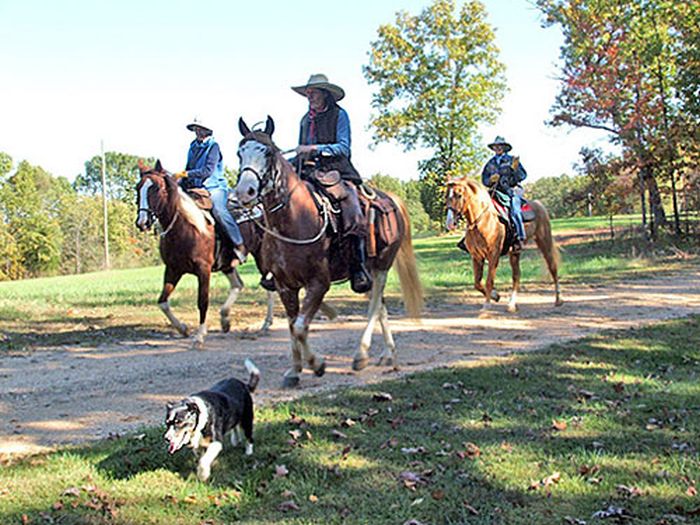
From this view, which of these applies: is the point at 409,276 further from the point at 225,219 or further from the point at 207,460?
the point at 207,460

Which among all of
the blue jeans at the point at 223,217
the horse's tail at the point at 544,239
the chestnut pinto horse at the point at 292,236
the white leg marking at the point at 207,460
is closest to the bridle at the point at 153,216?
the blue jeans at the point at 223,217

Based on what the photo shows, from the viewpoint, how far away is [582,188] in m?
30.2

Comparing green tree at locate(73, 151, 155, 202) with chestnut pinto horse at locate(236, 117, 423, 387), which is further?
green tree at locate(73, 151, 155, 202)

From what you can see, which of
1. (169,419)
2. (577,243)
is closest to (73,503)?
(169,419)

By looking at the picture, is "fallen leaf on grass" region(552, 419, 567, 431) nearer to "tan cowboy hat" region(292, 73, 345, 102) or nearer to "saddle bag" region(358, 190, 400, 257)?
"saddle bag" region(358, 190, 400, 257)

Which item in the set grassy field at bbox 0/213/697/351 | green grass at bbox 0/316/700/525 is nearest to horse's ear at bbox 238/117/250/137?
green grass at bbox 0/316/700/525

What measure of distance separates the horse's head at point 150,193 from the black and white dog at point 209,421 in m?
5.34

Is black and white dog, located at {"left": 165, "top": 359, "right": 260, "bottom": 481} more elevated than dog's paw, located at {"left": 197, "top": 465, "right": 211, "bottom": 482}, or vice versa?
black and white dog, located at {"left": 165, "top": 359, "right": 260, "bottom": 481}

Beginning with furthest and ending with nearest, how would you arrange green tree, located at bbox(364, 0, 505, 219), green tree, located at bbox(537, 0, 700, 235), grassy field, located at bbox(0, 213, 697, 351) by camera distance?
green tree, located at bbox(364, 0, 505, 219)
green tree, located at bbox(537, 0, 700, 235)
grassy field, located at bbox(0, 213, 697, 351)

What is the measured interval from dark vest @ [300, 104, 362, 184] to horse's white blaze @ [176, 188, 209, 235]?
3.16 meters

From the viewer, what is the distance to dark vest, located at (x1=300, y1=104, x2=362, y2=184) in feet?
28.0

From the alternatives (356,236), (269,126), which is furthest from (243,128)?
(356,236)

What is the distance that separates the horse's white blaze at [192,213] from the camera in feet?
36.5

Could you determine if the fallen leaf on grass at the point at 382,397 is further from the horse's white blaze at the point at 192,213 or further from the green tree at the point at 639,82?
the green tree at the point at 639,82
